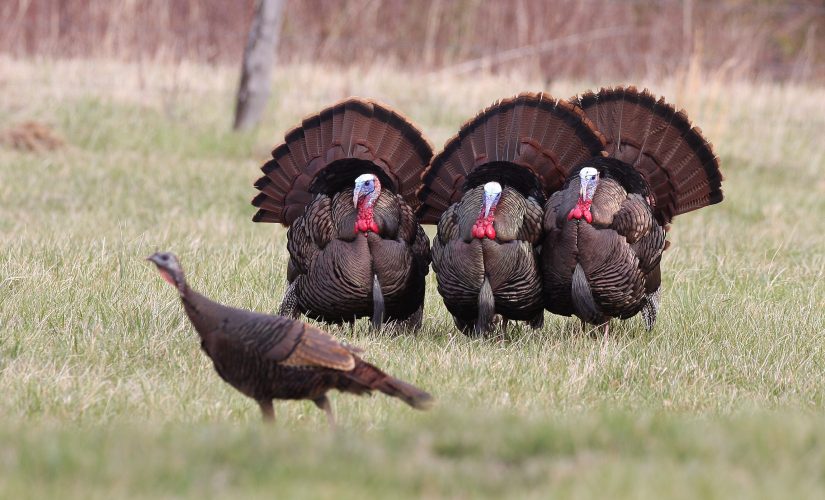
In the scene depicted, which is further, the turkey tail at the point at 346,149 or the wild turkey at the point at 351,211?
the turkey tail at the point at 346,149

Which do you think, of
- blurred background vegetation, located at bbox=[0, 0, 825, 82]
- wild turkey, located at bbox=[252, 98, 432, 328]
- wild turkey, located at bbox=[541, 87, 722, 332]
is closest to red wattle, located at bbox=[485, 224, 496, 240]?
wild turkey, located at bbox=[541, 87, 722, 332]

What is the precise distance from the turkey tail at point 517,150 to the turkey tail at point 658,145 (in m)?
0.23

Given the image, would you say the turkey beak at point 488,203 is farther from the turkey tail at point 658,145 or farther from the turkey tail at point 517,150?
the turkey tail at point 658,145

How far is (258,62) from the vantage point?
1281 cm

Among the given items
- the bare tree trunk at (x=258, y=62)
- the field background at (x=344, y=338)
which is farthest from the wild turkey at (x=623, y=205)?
the bare tree trunk at (x=258, y=62)

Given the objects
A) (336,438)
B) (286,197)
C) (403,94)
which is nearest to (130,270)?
(286,197)

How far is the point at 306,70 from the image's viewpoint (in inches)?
624

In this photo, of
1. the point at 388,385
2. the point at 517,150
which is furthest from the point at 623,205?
the point at 388,385

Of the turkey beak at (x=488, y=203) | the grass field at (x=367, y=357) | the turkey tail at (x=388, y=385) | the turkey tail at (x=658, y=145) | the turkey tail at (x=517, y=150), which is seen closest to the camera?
the grass field at (x=367, y=357)

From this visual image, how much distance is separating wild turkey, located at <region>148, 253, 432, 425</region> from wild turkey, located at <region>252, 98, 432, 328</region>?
1.92 meters

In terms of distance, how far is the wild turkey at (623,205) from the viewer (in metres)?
6.36

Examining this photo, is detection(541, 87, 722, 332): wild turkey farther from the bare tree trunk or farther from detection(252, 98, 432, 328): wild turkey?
the bare tree trunk

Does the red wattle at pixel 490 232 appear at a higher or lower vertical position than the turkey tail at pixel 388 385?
higher

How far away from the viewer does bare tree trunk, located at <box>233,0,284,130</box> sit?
42.0ft
